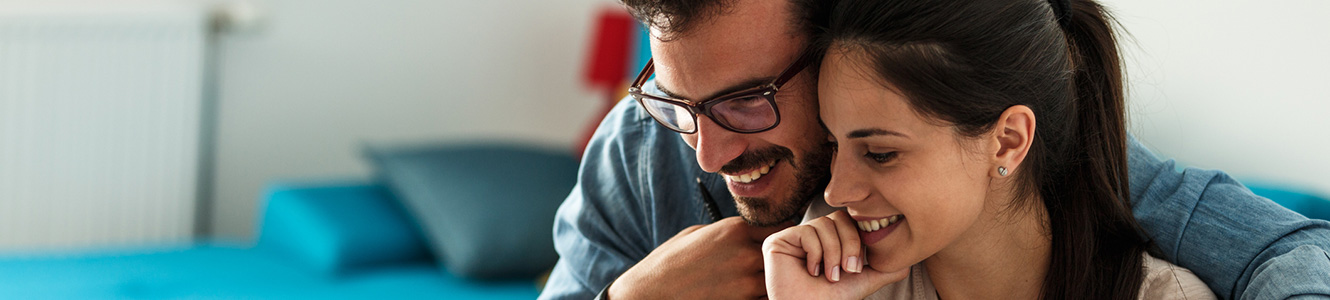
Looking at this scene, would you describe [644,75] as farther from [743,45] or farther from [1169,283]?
[1169,283]

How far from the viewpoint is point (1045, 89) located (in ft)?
3.54

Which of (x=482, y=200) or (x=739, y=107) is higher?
(x=739, y=107)

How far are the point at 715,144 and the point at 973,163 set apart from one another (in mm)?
271

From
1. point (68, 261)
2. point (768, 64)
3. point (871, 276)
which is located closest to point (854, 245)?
point (871, 276)

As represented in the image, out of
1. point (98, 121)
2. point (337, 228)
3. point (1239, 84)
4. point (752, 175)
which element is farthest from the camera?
point (98, 121)

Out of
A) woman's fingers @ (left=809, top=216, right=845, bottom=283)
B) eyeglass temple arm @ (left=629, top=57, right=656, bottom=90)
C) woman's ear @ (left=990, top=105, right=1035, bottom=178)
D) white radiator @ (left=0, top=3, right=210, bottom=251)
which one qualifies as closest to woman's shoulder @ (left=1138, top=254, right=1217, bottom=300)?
woman's ear @ (left=990, top=105, right=1035, bottom=178)

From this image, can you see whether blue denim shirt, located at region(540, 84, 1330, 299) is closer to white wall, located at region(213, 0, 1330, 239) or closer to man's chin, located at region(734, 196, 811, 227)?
man's chin, located at region(734, 196, 811, 227)

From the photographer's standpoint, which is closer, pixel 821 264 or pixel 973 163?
pixel 973 163

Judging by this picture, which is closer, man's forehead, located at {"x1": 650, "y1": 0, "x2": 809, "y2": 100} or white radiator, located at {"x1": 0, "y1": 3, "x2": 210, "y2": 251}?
man's forehead, located at {"x1": 650, "y1": 0, "x2": 809, "y2": 100}

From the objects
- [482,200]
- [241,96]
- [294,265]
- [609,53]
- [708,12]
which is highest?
[708,12]

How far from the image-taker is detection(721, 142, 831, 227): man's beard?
4.04 ft

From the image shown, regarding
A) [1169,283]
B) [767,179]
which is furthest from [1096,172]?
[767,179]

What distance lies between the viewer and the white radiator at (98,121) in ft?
9.39

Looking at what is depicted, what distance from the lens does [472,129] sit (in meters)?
3.69
